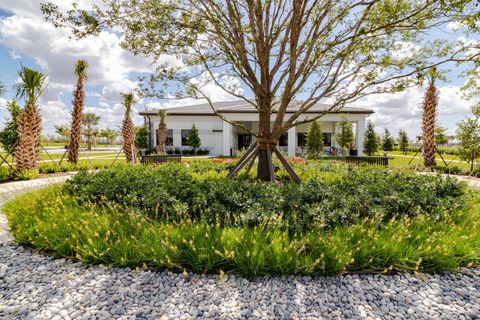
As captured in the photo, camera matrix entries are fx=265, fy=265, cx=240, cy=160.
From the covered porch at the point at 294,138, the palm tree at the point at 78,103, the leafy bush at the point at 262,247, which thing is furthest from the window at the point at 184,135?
the leafy bush at the point at 262,247

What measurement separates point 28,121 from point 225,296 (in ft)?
38.4

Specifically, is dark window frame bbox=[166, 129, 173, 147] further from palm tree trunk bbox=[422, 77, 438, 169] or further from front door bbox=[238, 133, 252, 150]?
palm tree trunk bbox=[422, 77, 438, 169]

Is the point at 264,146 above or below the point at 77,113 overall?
below

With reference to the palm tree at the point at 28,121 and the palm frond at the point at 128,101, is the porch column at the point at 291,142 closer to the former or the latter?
the palm frond at the point at 128,101

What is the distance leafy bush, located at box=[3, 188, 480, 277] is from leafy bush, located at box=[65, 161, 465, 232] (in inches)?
11.1

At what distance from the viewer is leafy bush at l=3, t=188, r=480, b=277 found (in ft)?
9.70

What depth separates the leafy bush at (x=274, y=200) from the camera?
3881 mm

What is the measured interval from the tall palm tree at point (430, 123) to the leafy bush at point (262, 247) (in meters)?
12.3

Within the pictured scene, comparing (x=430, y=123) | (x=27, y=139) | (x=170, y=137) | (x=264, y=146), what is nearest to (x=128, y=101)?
(x=27, y=139)

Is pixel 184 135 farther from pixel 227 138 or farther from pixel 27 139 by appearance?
pixel 27 139

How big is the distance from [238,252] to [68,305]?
1.72m

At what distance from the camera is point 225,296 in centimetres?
260

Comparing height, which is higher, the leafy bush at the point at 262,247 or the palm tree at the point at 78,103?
the palm tree at the point at 78,103

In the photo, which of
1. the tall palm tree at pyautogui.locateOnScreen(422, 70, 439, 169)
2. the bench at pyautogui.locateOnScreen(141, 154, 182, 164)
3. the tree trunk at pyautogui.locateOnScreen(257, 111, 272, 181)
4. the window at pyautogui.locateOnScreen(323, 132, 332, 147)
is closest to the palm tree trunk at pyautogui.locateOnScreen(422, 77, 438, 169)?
the tall palm tree at pyautogui.locateOnScreen(422, 70, 439, 169)
